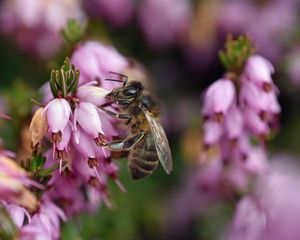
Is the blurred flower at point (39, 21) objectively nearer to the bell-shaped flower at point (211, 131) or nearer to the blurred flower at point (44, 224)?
A: the bell-shaped flower at point (211, 131)

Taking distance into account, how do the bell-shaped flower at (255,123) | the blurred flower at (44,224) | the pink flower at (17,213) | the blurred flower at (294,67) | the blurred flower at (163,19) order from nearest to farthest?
the blurred flower at (44,224)
the pink flower at (17,213)
the bell-shaped flower at (255,123)
the blurred flower at (294,67)
the blurred flower at (163,19)

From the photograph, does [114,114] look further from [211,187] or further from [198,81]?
[198,81]

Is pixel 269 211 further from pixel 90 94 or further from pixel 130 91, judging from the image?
pixel 90 94

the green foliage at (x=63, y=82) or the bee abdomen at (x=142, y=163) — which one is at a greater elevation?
the green foliage at (x=63, y=82)

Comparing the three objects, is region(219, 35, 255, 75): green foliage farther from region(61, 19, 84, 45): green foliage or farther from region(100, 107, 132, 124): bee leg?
region(61, 19, 84, 45): green foliage

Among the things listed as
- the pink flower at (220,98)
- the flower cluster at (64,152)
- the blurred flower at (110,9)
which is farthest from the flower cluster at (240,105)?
the blurred flower at (110,9)

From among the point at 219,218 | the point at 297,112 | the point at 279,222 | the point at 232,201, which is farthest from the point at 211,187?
the point at 297,112

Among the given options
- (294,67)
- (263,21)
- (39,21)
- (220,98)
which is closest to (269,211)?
(220,98)
